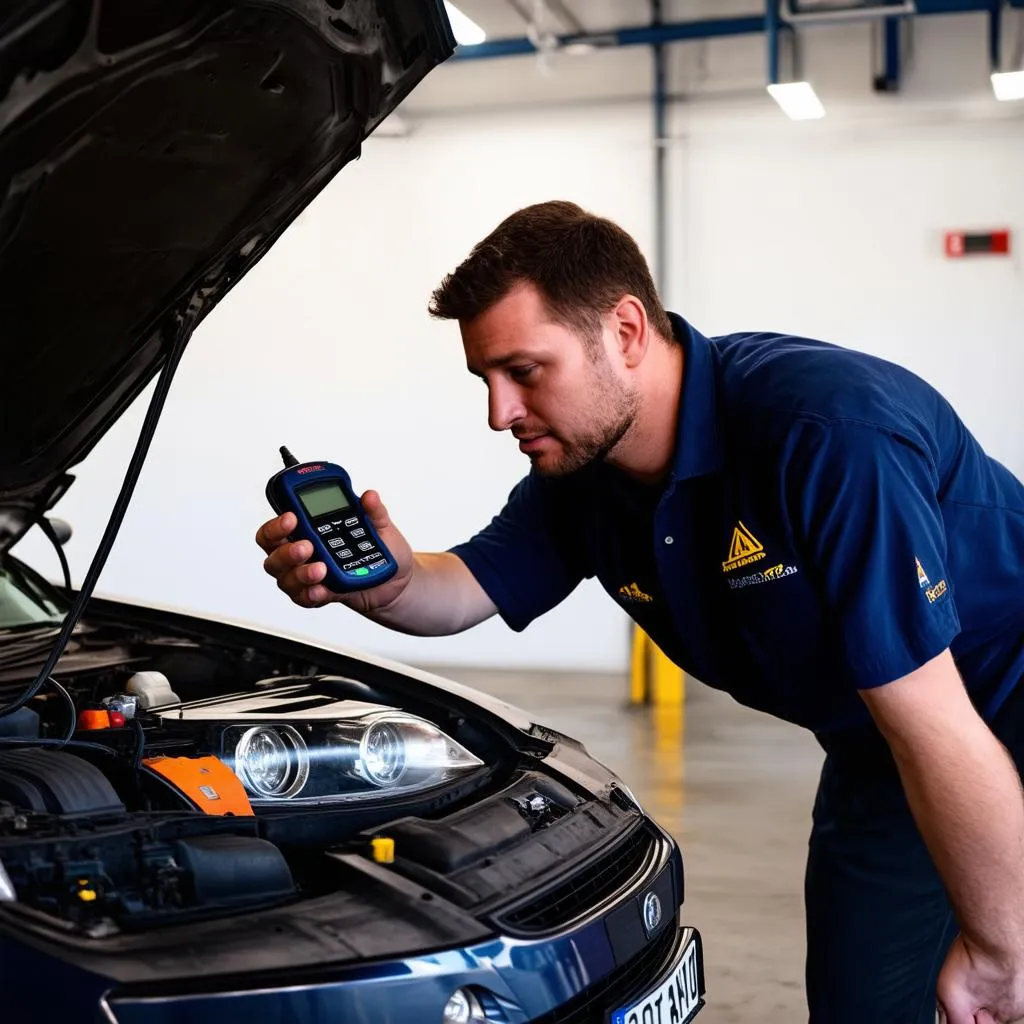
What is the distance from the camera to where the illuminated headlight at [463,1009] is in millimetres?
1473

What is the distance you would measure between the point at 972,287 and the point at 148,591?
4526 mm

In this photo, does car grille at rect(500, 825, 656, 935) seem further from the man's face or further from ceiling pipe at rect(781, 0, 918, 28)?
ceiling pipe at rect(781, 0, 918, 28)

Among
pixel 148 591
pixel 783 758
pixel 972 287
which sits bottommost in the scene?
pixel 148 591

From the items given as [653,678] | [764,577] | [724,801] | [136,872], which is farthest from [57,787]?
[653,678]

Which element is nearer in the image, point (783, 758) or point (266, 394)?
point (783, 758)

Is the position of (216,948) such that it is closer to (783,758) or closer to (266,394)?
(783,758)

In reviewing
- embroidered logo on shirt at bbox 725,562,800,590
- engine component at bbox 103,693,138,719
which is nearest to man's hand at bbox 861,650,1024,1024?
embroidered logo on shirt at bbox 725,562,800,590

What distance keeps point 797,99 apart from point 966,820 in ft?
15.6

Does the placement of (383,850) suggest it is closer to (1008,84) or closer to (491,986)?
(491,986)

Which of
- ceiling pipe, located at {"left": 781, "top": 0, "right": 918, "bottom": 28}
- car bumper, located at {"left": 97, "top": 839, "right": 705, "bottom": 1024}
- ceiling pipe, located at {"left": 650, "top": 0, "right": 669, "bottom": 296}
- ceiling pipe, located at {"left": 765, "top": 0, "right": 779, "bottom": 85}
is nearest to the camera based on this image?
car bumper, located at {"left": 97, "top": 839, "right": 705, "bottom": 1024}

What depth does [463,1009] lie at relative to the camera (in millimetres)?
1487

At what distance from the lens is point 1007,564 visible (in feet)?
5.80

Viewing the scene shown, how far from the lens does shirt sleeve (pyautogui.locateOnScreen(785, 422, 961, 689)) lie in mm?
1448

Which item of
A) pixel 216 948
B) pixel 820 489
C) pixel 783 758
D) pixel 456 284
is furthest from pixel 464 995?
pixel 783 758
